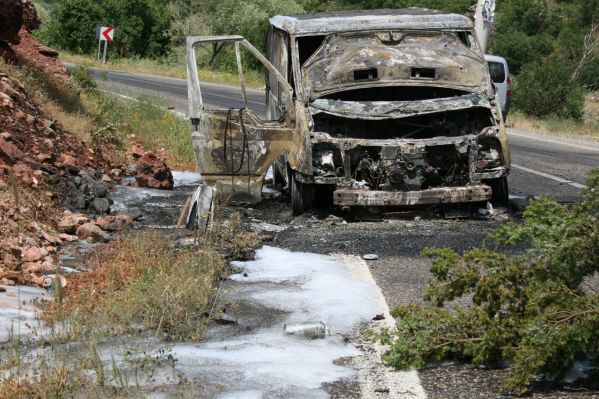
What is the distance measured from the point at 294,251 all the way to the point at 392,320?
8.59ft

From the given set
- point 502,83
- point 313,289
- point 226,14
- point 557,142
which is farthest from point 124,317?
point 226,14

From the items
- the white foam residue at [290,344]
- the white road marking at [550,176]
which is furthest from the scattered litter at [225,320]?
the white road marking at [550,176]

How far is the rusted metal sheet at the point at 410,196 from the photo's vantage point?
10.5 metres

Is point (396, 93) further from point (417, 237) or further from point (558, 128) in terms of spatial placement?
point (558, 128)

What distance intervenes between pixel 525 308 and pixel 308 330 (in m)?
1.30

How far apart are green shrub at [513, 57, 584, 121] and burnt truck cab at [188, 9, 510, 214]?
20576 millimetres

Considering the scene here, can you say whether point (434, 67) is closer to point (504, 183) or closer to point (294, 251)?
point (504, 183)

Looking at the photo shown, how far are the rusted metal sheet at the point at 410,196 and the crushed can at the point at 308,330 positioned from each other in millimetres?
4133

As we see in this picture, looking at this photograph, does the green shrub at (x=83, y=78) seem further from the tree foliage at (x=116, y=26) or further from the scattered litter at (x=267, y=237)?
the tree foliage at (x=116, y=26)

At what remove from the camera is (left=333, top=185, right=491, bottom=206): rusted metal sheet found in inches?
413

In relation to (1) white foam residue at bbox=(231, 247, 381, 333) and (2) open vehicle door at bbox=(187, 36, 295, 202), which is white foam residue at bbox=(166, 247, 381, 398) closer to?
(1) white foam residue at bbox=(231, 247, 381, 333)

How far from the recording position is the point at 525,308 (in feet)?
19.0

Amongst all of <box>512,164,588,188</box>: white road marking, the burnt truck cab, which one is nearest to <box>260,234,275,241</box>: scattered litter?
the burnt truck cab

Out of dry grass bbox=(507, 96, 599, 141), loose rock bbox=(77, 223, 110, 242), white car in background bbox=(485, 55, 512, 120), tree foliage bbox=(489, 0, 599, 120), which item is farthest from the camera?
tree foliage bbox=(489, 0, 599, 120)
